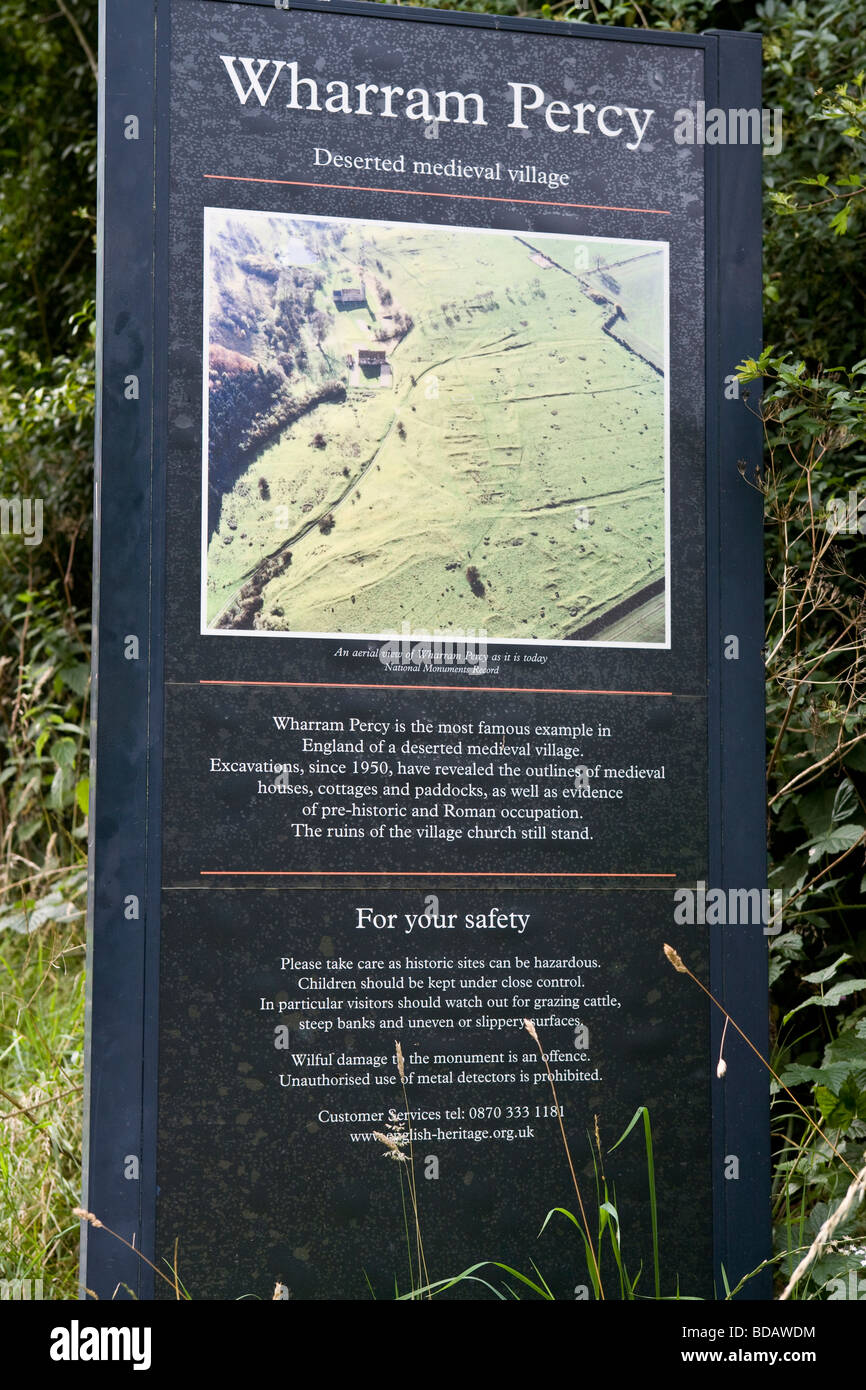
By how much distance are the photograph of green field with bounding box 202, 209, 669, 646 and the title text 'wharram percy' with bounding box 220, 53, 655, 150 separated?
0.25 meters

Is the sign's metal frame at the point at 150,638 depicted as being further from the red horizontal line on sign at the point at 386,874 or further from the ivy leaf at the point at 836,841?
the ivy leaf at the point at 836,841

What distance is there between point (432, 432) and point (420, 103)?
0.74 m

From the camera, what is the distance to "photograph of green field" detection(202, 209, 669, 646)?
9.27 feet

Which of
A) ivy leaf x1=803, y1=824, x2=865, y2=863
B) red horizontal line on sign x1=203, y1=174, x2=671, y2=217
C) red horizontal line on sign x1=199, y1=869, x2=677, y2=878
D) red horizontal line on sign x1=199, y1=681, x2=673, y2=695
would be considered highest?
red horizontal line on sign x1=203, y1=174, x2=671, y2=217

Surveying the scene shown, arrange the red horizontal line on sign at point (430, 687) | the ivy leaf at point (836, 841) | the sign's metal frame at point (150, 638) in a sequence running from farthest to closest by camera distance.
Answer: the ivy leaf at point (836, 841) < the red horizontal line on sign at point (430, 687) < the sign's metal frame at point (150, 638)

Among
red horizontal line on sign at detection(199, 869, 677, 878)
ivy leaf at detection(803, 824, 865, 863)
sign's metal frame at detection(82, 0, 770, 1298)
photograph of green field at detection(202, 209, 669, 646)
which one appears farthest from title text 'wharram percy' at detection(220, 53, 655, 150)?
ivy leaf at detection(803, 824, 865, 863)

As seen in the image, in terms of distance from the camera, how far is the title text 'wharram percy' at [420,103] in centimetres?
288

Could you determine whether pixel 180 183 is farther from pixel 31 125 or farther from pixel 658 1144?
pixel 31 125

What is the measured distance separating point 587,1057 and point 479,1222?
0.40 m

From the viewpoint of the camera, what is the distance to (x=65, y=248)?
7.85m

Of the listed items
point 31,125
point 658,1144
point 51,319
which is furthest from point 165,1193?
point 31,125

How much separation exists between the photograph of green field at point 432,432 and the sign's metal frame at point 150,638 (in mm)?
133

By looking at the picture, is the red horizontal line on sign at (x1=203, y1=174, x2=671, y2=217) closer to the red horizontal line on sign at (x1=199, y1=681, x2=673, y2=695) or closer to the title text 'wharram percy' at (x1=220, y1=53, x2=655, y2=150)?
the title text 'wharram percy' at (x1=220, y1=53, x2=655, y2=150)

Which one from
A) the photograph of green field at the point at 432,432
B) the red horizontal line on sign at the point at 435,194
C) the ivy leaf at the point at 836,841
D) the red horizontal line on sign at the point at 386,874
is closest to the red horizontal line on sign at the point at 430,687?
the photograph of green field at the point at 432,432
